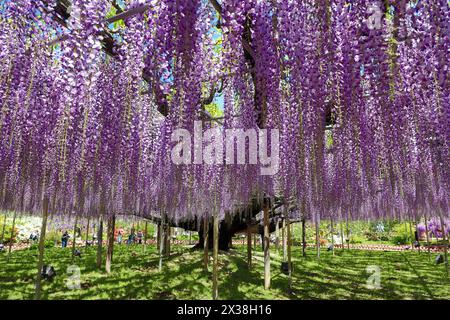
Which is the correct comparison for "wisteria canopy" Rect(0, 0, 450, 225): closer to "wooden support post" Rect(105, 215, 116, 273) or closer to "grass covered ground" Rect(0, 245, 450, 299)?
"wooden support post" Rect(105, 215, 116, 273)

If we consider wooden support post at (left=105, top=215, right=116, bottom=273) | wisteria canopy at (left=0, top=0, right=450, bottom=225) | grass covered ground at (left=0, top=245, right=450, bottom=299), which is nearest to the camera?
wisteria canopy at (left=0, top=0, right=450, bottom=225)

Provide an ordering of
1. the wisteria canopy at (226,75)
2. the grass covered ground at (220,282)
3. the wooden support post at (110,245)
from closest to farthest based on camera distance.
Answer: the wisteria canopy at (226,75) → the grass covered ground at (220,282) → the wooden support post at (110,245)

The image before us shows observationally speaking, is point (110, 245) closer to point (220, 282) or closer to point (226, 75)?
point (220, 282)

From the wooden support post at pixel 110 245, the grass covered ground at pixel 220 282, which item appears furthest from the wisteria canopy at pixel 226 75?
the grass covered ground at pixel 220 282

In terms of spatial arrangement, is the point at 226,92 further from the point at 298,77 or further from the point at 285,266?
the point at 285,266

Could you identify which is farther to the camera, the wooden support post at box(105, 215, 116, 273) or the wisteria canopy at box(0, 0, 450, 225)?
the wooden support post at box(105, 215, 116, 273)

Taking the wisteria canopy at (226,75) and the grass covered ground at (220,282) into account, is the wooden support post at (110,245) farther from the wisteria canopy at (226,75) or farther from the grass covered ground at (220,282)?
the wisteria canopy at (226,75)

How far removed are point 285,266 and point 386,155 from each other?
14.0ft

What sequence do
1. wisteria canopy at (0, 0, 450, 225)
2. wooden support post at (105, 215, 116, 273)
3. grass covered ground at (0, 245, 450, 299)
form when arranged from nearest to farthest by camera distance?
wisteria canopy at (0, 0, 450, 225) → grass covered ground at (0, 245, 450, 299) → wooden support post at (105, 215, 116, 273)

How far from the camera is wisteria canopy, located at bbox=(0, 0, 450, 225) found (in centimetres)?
351

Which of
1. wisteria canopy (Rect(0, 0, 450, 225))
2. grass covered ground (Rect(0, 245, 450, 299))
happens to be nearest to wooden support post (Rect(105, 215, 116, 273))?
grass covered ground (Rect(0, 245, 450, 299))

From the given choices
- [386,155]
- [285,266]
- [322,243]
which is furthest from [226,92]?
[322,243]

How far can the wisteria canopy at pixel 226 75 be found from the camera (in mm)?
3508

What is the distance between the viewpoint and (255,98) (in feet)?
18.2
